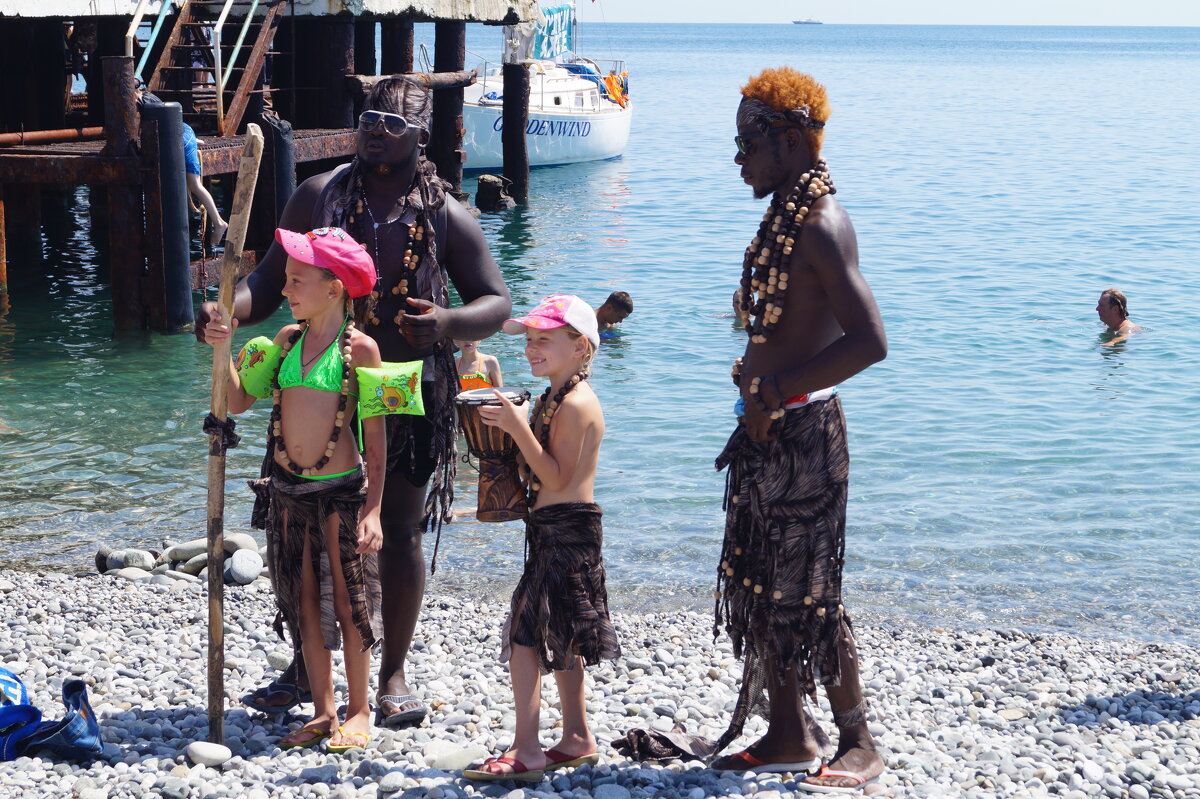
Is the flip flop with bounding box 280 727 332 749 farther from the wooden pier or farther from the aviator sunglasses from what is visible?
the wooden pier

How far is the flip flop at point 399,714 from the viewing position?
14.9 feet

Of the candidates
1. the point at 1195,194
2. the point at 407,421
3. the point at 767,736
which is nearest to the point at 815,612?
the point at 767,736

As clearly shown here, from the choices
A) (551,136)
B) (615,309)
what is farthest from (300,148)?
(551,136)

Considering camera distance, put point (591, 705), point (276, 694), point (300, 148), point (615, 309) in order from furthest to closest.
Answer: point (300, 148)
point (615, 309)
point (591, 705)
point (276, 694)

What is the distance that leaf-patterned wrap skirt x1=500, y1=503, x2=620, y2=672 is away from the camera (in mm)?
4074

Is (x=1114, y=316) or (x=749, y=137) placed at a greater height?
(x=749, y=137)

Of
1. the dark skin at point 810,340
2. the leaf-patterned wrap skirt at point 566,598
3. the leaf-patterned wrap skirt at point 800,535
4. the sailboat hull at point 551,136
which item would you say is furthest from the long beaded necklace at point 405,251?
the sailboat hull at point 551,136

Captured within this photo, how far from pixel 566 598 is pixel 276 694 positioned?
1256 mm

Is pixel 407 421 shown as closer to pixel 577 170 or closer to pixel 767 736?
pixel 767 736

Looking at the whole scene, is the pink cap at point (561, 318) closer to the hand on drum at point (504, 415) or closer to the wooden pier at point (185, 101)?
the hand on drum at point (504, 415)

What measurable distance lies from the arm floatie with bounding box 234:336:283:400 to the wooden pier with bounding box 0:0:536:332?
8407 mm

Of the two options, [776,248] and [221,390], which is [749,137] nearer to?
[776,248]

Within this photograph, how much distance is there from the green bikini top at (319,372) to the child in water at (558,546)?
1.81 ft

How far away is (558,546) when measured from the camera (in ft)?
13.4
